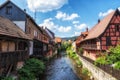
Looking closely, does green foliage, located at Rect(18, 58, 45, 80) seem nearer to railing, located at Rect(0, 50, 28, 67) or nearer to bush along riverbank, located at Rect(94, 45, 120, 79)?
railing, located at Rect(0, 50, 28, 67)

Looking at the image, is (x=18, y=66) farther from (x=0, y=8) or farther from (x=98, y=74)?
(x=0, y=8)

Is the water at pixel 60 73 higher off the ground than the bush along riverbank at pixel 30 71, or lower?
lower

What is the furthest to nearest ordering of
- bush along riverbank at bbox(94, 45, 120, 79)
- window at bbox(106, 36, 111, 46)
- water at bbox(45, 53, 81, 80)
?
1. window at bbox(106, 36, 111, 46)
2. water at bbox(45, 53, 81, 80)
3. bush along riverbank at bbox(94, 45, 120, 79)

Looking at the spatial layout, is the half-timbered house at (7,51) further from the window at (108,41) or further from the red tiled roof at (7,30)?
the window at (108,41)

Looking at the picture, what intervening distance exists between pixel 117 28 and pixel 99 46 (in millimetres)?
3760

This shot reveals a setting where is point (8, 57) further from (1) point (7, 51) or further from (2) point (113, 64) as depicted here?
(2) point (113, 64)

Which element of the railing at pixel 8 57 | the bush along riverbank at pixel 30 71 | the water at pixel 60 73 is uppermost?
the railing at pixel 8 57

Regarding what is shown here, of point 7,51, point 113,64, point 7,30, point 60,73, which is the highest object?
point 7,30

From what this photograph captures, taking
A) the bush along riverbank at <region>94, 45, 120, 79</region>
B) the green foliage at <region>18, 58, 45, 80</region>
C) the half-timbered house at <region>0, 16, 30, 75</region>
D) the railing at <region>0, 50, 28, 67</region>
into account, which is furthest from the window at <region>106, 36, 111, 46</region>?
the railing at <region>0, 50, 28, 67</region>

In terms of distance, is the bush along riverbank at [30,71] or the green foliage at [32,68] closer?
the bush along riverbank at [30,71]

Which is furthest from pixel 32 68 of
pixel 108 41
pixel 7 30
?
pixel 108 41

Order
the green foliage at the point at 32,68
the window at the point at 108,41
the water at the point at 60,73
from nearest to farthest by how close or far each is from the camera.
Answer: the green foliage at the point at 32,68
the water at the point at 60,73
the window at the point at 108,41

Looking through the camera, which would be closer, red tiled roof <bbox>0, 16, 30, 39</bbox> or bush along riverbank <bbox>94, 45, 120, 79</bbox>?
bush along riverbank <bbox>94, 45, 120, 79</bbox>

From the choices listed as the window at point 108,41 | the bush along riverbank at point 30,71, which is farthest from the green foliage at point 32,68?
the window at point 108,41
